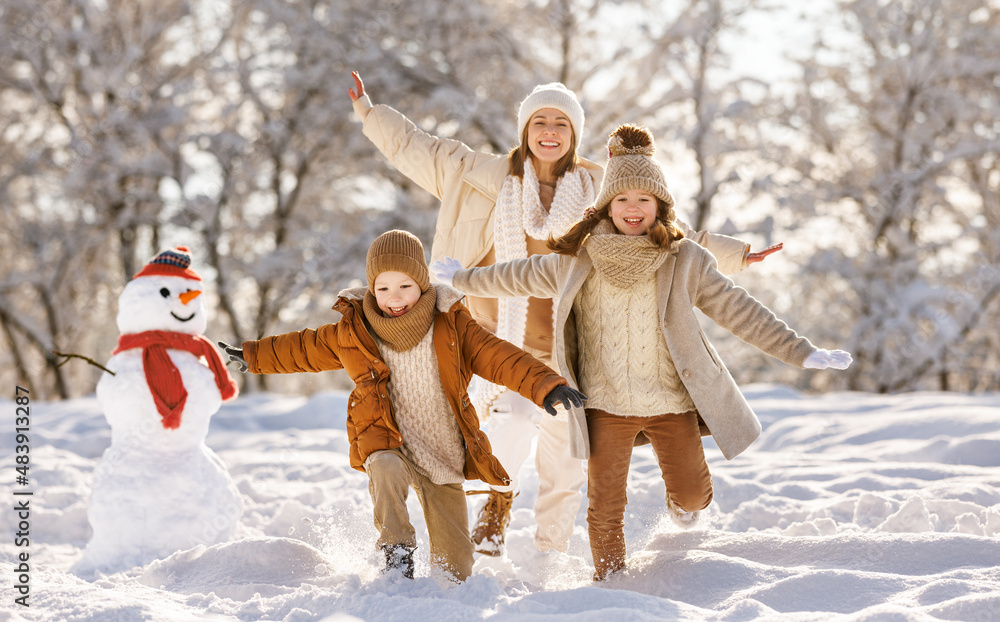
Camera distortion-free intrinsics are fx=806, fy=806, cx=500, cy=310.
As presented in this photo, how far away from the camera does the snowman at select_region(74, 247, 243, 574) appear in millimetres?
3301

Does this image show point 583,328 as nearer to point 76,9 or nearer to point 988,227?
point 988,227

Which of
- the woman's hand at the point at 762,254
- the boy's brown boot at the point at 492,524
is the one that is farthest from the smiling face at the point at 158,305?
the woman's hand at the point at 762,254

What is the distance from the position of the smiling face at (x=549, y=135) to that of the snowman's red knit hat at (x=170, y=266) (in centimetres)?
167

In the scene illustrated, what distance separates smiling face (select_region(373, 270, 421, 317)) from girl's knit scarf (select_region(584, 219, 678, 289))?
611mm

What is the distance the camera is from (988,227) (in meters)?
10.7

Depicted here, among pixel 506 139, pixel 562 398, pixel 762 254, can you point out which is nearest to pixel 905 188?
pixel 506 139

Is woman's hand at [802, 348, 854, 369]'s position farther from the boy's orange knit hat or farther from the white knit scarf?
the boy's orange knit hat

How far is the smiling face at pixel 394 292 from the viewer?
265 cm

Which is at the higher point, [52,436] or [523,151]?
[523,151]

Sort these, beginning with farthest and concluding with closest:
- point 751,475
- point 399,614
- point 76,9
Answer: point 76,9
point 751,475
point 399,614

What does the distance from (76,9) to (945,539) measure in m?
12.5

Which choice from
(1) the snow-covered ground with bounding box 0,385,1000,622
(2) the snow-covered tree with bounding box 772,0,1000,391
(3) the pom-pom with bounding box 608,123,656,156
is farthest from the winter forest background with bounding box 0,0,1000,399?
(3) the pom-pom with bounding box 608,123,656,156

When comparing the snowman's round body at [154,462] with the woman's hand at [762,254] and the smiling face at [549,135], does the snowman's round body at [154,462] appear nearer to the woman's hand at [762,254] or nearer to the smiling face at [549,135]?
the smiling face at [549,135]

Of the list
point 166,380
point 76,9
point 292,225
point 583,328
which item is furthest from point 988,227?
point 76,9
